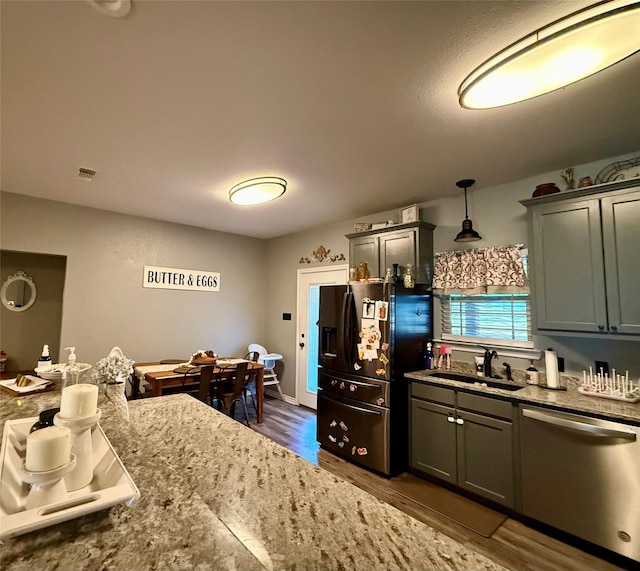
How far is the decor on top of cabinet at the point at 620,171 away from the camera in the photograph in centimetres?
230

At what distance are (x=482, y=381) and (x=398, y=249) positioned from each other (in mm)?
1489

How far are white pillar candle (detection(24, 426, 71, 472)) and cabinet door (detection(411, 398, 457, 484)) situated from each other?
106 inches

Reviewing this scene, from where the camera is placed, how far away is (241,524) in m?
0.80

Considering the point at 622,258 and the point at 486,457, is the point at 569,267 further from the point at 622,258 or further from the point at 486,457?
the point at 486,457

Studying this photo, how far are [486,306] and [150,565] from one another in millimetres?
3268

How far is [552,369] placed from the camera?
8.69 feet

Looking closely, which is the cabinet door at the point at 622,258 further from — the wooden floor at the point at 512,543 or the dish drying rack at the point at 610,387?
the wooden floor at the point at 512,543

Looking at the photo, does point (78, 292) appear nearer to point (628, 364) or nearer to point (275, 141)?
point (275, 141)

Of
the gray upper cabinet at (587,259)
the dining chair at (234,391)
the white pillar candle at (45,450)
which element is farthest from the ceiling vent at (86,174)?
the gray upper cabinet at (587,259)

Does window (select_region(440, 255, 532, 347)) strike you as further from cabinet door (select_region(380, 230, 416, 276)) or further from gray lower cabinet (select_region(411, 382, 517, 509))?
gray lower cabinet (select_region(411, 382, 517, 509))

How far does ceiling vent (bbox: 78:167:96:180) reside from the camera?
306cm

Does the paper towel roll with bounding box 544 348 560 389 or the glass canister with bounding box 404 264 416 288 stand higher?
the glass canister with bounding box 404 264 416 288

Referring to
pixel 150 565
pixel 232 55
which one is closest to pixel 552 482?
pixel 150 565

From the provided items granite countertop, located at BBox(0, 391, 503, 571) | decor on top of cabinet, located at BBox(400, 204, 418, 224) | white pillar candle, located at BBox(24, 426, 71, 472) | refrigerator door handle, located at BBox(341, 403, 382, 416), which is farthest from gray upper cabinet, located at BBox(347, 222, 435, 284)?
white pillar candle, located at BBox(24, 426, 71, 472)
